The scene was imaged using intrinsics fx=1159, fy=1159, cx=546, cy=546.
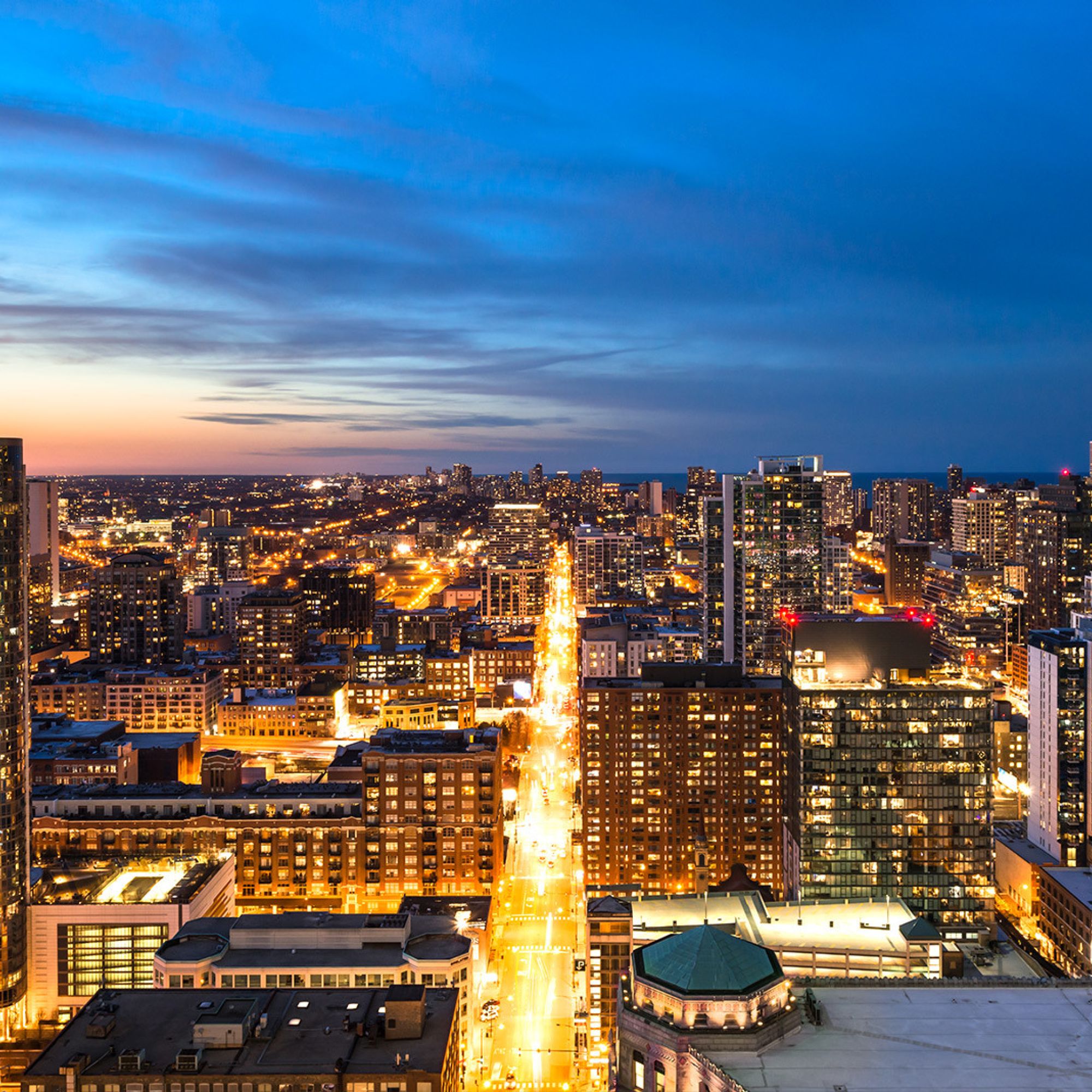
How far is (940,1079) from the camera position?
35438 mm

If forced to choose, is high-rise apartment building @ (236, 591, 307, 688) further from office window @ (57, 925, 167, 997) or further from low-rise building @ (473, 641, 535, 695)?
office window @ (57, 925, 167, 997)

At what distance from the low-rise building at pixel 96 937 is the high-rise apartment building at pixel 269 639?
100888 mm

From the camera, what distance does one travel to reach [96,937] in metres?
72.9

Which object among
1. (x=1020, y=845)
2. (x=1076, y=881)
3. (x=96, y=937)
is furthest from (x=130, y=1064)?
(x=1020, y=845)

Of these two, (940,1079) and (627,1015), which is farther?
(627,1015)

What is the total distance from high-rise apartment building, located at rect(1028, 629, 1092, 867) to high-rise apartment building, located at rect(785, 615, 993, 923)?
26.3m

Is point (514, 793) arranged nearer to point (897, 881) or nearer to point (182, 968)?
point (897, 881)

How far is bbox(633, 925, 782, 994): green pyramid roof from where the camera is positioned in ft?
129

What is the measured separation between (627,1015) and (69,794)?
68.9 m

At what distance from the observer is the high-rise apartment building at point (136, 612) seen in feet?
602

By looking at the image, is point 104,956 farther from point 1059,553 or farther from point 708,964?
point 1059,553

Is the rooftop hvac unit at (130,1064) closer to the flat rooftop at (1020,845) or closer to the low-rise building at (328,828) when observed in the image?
the low-rise building at (328,828)

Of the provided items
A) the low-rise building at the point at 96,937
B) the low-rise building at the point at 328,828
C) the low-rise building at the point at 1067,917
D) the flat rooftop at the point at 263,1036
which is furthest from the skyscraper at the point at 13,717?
the low-rise building at the point at 1067,917

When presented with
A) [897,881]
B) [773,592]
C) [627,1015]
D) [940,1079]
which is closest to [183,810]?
[897,881]
